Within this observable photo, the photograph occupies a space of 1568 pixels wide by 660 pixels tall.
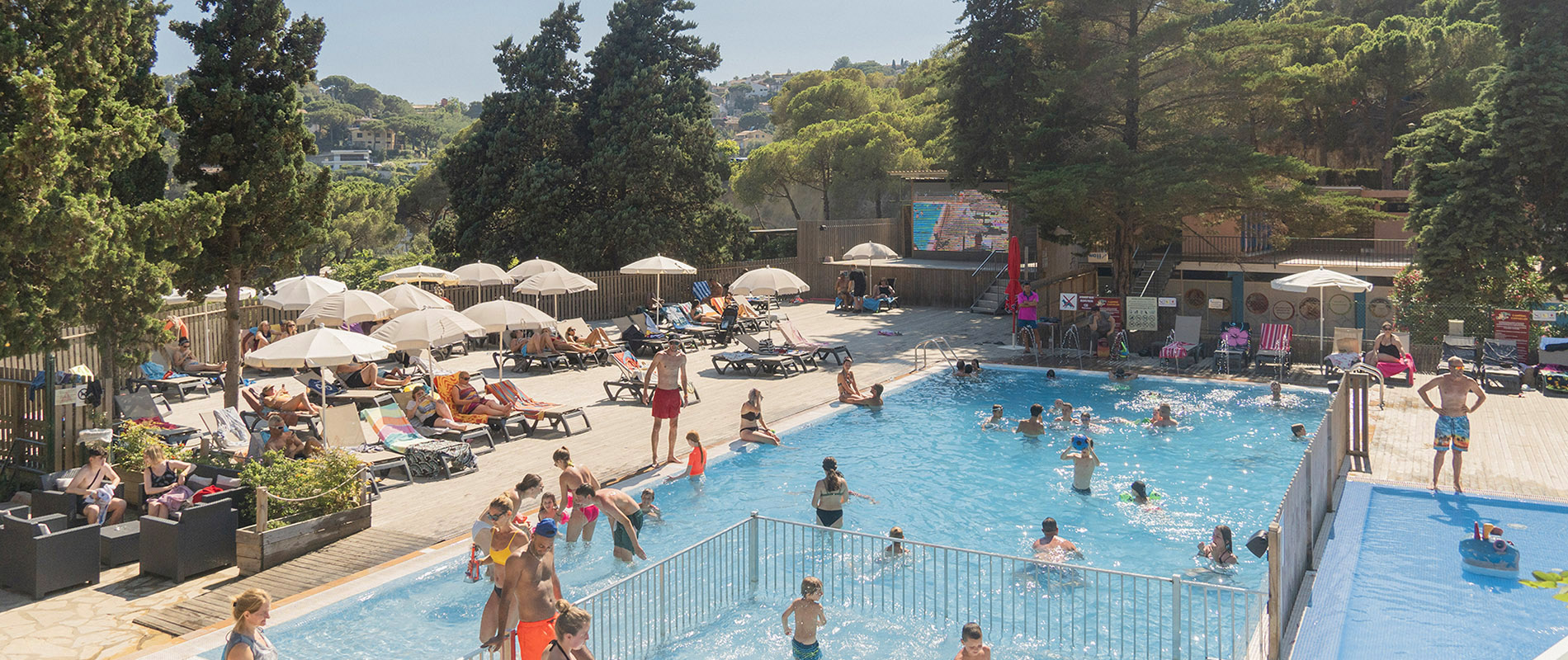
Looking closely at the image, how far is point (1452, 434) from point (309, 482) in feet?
37.4

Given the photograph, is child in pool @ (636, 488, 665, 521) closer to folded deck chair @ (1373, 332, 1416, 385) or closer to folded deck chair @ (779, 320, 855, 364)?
folded deck chair @ (779, 320, 855, 364)

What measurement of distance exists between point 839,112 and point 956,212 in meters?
20.9

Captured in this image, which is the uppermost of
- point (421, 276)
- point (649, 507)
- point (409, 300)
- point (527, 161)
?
point (527, 161)

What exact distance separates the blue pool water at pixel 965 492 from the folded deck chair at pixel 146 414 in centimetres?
531

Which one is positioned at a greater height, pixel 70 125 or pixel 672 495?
pixel 70 125

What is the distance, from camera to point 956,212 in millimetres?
34438

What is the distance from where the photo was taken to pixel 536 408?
1455 centimetres

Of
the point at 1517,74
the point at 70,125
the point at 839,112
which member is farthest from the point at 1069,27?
the point at 839,112

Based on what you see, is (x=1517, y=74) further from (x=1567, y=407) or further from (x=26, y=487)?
(x=26, y=487)

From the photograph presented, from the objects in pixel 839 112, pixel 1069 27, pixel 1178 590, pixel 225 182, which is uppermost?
pixel 839 112

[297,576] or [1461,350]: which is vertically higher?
[1461,350]

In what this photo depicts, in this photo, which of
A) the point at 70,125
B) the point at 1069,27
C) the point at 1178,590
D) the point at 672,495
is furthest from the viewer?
the point at 1069,27

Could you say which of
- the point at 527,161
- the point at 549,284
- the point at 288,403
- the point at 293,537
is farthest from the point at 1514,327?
the point at 527,161

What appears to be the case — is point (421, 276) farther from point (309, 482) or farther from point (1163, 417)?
point (1163, 417)
